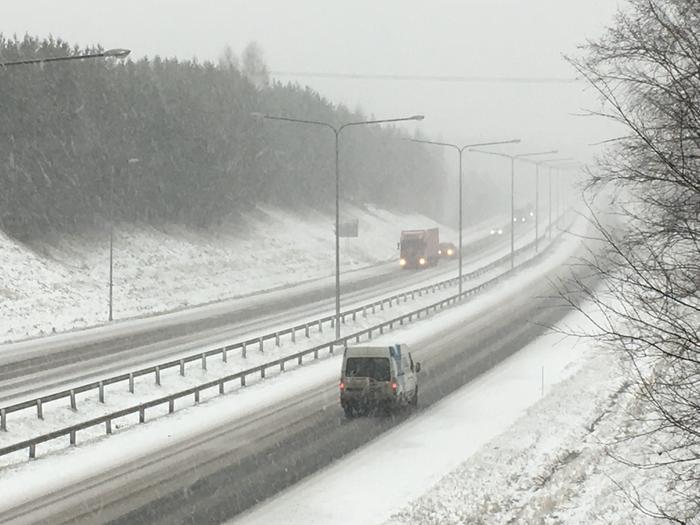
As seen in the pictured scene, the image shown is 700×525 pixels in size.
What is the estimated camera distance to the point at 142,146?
2744 inches

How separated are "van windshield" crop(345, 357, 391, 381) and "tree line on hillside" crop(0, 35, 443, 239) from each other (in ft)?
83.2

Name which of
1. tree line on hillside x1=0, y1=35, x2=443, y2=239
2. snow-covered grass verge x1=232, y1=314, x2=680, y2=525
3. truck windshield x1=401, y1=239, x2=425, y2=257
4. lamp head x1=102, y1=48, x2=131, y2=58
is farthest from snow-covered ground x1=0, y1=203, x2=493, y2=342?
lamp head x1=102, y1=48, x2=131, y2=58

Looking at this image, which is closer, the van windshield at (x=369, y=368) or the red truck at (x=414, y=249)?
the van windshield at (x=369, y=368)

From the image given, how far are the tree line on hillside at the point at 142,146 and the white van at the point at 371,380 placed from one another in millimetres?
25398

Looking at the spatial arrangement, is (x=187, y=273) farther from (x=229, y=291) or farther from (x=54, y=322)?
(x=54, y=322)

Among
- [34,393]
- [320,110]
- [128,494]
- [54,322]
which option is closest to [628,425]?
[128,494]

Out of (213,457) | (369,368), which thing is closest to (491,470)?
(213,457)

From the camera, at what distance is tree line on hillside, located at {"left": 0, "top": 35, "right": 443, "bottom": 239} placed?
55094 millimetres

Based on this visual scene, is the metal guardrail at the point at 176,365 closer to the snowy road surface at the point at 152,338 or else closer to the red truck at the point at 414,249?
the snowy road surface at the point at 152,338

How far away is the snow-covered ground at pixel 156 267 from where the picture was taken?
155 feet

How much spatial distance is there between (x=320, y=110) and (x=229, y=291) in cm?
6765

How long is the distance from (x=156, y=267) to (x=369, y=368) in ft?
124

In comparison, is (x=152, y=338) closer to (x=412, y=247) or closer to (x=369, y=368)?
(x=369, y=368)

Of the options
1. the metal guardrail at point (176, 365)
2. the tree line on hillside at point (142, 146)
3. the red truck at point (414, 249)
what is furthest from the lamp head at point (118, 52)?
the red truck at point (414, 249)
